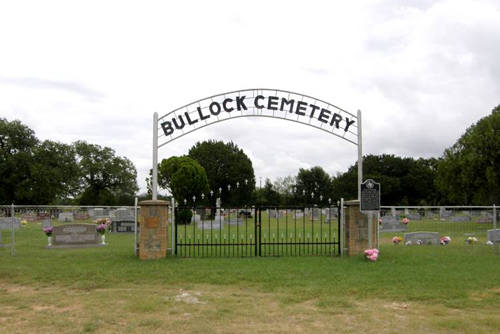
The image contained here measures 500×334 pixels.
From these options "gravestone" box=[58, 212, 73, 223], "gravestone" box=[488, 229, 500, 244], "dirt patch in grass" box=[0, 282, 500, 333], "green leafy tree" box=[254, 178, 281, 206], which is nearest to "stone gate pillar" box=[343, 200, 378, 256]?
"gravestone" box=[488, 229, 500, 244]

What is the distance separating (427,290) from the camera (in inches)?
326

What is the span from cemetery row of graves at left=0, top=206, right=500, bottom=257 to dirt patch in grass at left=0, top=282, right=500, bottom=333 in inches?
165

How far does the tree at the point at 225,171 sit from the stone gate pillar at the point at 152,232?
46.2 metres

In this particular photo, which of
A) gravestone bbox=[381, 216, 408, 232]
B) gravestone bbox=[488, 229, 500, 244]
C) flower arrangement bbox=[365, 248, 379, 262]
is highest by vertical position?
gravestone bbox=[488, 229, 500, 244]

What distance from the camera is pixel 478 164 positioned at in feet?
99.3

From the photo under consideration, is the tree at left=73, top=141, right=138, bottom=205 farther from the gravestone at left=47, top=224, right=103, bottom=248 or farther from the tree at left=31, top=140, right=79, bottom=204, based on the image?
the gravestone at left=47, top=224, right=103, bottom=248

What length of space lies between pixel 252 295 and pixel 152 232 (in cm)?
504

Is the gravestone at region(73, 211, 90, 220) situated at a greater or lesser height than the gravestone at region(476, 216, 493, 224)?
lesser

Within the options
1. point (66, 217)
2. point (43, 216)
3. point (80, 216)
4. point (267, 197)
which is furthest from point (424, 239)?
point (267, 197)

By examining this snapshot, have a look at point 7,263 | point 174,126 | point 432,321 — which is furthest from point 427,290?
point 7,263

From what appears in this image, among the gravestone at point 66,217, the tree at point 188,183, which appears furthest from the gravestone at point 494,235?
the tree at point 188,183

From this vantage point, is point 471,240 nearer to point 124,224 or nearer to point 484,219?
point 484,219

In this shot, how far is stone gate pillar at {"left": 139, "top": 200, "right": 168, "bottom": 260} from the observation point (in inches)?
484

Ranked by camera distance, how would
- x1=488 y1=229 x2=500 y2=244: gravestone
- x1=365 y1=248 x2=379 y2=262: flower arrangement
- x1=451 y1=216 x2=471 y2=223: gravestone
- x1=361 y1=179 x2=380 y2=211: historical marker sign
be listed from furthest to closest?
x1=451 y1=216 x2=471 y2=223: gravestone < x1=488 y1=229 x2=500 y2=244: gravestone < x1=361 y1=179 x2=380 y2=211: historical marker sign < x1=365 y1=248 x2=379 y2=262: flower arrangement
